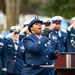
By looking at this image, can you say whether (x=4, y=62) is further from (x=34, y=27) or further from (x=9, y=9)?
(x=9, y=9)

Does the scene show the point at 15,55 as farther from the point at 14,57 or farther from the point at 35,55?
the point at 35,55

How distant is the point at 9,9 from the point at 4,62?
615 inches

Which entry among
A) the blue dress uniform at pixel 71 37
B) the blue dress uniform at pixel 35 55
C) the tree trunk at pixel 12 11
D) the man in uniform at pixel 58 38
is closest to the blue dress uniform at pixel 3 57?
the man in uniform at pixel 58 38

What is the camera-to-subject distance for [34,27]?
1125 cm

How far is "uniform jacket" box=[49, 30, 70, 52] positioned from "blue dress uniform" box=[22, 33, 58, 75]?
3.71m

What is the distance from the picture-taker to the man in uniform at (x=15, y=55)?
14758mm

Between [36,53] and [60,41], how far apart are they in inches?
175

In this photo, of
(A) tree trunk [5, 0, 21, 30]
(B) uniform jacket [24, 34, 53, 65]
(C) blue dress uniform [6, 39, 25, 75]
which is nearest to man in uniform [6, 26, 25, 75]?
(C) blue dress uniform [6, 39, 25, 75]

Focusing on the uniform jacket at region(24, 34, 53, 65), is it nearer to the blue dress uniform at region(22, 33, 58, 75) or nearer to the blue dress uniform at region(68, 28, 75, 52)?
the blue dress uniform at region(22, 33, 58, 75)

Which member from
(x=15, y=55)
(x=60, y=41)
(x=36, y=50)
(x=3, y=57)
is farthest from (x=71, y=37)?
(x=36, y=50)

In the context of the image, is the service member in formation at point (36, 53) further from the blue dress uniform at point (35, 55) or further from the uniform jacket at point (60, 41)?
the uniform jacket at point (60, 41)

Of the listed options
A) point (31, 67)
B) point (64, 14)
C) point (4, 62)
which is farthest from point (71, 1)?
point (31, 67)

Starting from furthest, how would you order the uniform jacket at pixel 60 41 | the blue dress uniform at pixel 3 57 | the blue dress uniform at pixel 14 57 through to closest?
the uniform jacket at pixel 60 41 → the blue dress uniform at pixel 14 57 → the blue dress uniform at pixel 3 57

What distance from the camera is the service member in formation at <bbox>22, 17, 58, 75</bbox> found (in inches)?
438
